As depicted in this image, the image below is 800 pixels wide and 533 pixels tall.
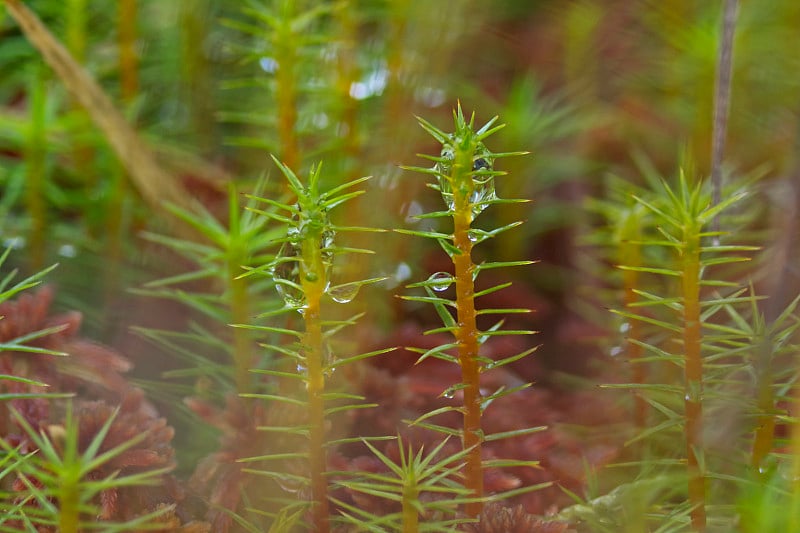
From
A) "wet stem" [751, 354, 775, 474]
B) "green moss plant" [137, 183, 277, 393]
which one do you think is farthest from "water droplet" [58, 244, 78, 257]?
"wet stem" [751, 354, 775, 474]

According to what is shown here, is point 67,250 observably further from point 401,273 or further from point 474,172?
point 474,172

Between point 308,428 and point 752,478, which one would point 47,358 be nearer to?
point 308,428

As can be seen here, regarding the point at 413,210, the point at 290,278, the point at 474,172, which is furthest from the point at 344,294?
the point at 413,210

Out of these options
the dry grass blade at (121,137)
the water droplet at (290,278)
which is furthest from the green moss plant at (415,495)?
the dry grass blade at (121,137)

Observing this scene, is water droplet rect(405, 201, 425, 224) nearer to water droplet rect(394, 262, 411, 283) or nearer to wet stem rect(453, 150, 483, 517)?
water droplet rect(394, 262, 411, 283)

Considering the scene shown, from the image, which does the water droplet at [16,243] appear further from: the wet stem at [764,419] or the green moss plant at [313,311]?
the wet stem at [764,419]

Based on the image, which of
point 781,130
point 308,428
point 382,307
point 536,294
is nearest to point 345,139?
point 382,307

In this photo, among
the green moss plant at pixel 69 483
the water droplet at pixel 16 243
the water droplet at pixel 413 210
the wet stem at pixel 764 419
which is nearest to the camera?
the green moss plant at pixel 69 483
